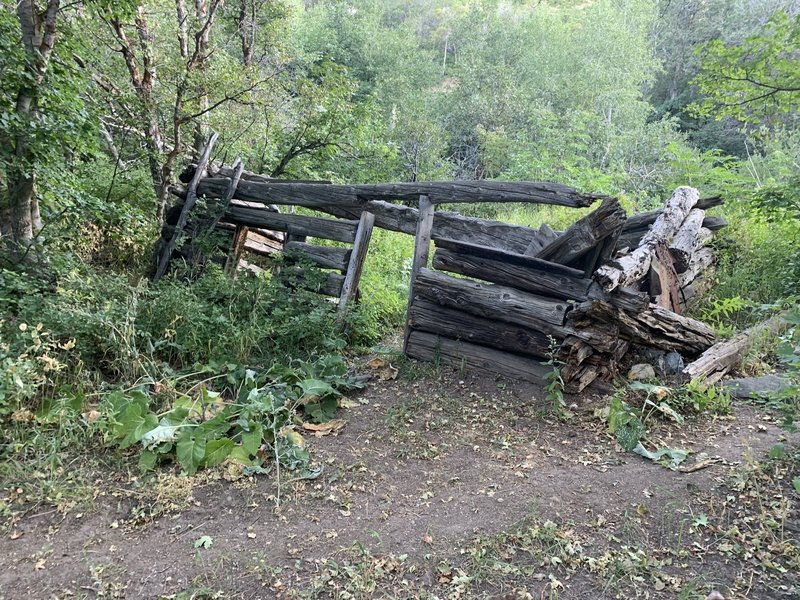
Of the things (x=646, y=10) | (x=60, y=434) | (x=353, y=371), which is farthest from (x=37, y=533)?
(x=646, y=10)

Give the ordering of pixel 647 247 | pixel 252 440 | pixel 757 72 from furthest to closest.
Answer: pixel 757 72 < pixel 647 247 < pixel 252 440

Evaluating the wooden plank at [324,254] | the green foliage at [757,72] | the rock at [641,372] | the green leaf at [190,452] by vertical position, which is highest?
the green foliage at [757,72]

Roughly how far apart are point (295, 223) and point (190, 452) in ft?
12.1

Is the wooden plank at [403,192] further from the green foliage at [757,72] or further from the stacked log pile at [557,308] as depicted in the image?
the green foliage at [757,72]

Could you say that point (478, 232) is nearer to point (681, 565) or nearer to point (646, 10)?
point (681, 565)

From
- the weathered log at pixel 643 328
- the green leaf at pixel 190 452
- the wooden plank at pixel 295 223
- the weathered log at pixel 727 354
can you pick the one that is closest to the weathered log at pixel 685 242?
the weathered log at pixel 727 354

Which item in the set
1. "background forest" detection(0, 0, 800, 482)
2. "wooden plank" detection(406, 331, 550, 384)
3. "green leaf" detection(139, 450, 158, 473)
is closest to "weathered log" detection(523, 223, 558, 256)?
"wooden plank" detection(406, 331, 550, 384)

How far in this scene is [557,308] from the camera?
14.7ft

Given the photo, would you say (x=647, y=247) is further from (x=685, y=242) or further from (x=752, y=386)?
(x=752, y=386)

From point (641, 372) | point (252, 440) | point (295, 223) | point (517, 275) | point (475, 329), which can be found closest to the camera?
point (252, 440)

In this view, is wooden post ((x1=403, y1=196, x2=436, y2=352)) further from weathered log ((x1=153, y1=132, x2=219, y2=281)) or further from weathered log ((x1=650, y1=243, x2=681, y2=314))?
weathered log ((x1=153, y1=132, x2=219, y2=281))

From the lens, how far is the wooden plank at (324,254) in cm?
620

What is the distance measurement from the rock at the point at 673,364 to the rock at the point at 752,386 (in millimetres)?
370

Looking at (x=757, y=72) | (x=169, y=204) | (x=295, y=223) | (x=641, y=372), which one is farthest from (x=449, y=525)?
(x=757, y=72)
